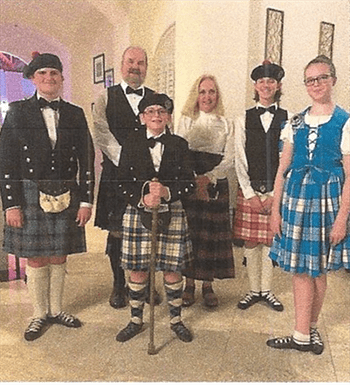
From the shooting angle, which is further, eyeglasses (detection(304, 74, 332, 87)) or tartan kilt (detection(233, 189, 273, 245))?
tartan kilt (detection(233, 189, 273, 245))

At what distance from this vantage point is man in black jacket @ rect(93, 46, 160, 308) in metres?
1.16

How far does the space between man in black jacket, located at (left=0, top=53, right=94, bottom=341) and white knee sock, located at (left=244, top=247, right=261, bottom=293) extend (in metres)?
0.47

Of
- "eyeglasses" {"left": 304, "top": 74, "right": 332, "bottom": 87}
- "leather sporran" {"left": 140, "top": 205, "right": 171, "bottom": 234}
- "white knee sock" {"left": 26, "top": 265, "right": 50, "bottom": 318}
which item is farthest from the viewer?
"white knee sock" {"left": 26, "top": 265, "right": 50, "bottom": 318}

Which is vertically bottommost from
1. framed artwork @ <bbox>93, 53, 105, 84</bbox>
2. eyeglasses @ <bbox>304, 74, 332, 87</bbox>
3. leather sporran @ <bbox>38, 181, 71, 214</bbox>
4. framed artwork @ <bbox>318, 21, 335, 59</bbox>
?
leather sporran @ <bbox>38, 181, 71, 214</bbox>

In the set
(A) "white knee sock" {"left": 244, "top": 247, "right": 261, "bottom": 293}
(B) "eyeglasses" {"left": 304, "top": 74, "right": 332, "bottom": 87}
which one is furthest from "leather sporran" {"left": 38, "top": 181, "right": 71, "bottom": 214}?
(B) "eyeglasses" {"left": 304, "top": 74, "right": 332, "bottom": 87}

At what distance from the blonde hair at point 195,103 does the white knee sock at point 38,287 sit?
614 mm

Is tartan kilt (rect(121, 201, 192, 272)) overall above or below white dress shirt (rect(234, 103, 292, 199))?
below

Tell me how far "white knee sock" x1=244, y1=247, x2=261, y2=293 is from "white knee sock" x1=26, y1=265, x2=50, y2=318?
0.59m

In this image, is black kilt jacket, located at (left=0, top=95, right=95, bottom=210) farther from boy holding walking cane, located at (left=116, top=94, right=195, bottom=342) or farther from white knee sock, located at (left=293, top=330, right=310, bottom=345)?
white knee sock, located at (left=293, top=330, right=310, bottom=345)

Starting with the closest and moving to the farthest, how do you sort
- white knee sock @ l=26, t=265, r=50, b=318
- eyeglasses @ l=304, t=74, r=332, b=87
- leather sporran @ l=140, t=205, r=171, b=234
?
eyeglasses @ l=304, t=74, r=332, b=87 → leather sporran @ l=140, t=205, r=171, b=234 → white knee sock @ l=26, t=265, r=50, b=318

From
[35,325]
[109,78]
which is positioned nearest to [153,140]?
[109,78]

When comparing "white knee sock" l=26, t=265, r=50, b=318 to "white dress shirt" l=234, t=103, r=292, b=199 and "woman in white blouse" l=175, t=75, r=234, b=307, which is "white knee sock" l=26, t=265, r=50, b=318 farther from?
"white dress shirt" l=234, t=103, r=292, b=199

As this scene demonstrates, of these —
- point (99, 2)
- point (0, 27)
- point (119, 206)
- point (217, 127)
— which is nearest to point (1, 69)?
point (0, 27)

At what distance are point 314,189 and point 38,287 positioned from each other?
816 millimetres
